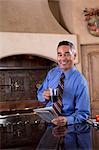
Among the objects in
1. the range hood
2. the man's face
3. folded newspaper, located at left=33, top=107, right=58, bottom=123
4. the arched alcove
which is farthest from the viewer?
the arched alcove

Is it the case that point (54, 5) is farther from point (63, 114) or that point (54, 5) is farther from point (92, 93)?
point (63, 114)

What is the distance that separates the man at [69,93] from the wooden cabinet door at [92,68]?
8.15 ft

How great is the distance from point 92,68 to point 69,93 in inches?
105

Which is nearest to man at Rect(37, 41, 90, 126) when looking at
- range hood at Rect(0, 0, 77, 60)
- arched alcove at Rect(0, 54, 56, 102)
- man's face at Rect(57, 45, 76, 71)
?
man's face at Rect(57, 45, 76, 71)

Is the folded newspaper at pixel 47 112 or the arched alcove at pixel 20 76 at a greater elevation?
the arched alcove at pixel 20 76

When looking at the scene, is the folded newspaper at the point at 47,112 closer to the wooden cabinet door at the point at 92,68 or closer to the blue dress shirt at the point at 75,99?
the blue dress shirt at the point at 75,99

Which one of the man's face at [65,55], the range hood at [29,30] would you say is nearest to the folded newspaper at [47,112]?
the man's face at [65,55]

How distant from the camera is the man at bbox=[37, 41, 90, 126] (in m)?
1.39

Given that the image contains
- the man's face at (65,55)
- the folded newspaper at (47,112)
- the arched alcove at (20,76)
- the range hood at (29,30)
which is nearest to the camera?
the folded newspaper at (47,112)

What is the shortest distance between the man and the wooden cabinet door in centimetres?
248

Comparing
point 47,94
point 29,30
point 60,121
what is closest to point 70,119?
point 60,121

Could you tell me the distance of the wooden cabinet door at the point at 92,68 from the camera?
4.00 m

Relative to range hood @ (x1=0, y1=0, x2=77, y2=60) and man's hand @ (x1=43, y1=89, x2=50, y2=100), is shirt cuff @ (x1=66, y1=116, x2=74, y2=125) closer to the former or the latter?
man's hand @ (x1=43, y1=89, x2=50, y2=100)

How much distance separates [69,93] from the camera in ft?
4.73
